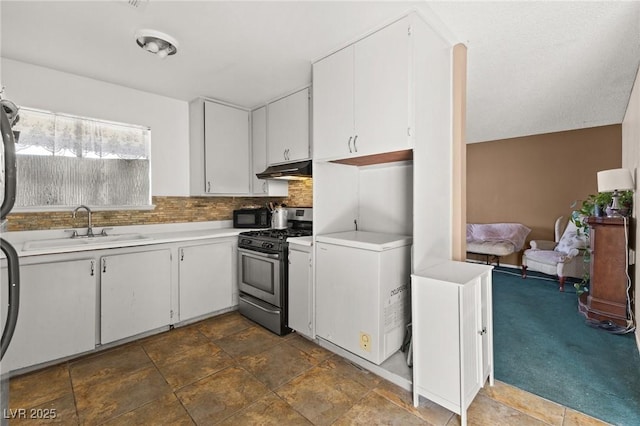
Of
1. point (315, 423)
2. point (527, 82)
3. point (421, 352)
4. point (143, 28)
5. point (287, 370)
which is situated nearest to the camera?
point (315, 423)

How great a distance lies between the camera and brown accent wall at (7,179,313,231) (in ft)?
8.52

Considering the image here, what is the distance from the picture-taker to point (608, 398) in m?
1.86

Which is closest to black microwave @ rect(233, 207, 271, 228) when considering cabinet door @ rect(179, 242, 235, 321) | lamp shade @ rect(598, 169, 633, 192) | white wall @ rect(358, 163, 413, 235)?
cabinet door @ rect(179, 242, 235, 321)

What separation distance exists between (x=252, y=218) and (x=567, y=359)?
10.9ft

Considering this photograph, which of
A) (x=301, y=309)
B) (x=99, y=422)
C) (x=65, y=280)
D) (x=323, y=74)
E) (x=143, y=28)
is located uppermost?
(x=143, y=28)

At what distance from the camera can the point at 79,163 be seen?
2855 mm

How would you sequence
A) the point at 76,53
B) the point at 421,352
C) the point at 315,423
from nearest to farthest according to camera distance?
the point at 315,423 → the point at 421,352 → the point at 76,53

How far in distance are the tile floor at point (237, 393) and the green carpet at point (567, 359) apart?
18 centimetres

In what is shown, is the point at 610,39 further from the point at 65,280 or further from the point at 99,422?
the point at 65,280

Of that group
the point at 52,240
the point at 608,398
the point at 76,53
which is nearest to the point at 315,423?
the point at 608,398

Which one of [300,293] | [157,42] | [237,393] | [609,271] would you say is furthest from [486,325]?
[157,42]

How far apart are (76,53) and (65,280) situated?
182 centimetres

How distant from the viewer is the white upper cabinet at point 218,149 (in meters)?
3.41

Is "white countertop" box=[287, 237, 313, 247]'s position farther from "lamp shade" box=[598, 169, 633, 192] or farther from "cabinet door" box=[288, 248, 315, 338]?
"lamp shade" box=[598, 169, 633, 192]
